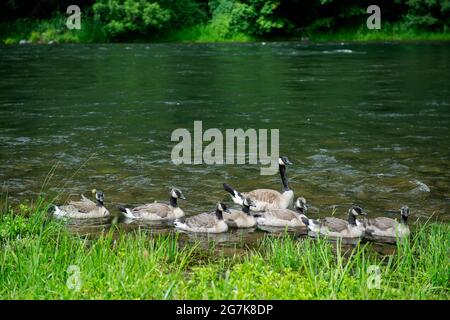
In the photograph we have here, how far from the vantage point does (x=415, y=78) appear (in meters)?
26.2

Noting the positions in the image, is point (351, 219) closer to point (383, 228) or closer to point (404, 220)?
point (383, 228)

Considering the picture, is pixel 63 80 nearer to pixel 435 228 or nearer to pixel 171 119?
pixel 171 119

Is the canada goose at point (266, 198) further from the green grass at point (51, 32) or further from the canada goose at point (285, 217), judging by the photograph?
the green grass at point (51, 32)

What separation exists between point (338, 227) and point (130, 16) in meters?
41.3

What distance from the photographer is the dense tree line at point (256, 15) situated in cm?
4778

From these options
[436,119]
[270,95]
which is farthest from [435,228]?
[270,95]

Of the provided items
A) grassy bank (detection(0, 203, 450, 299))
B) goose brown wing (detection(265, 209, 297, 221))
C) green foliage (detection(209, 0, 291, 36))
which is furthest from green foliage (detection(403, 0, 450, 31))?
grassy bank (detection(0, 203, 450, 299))

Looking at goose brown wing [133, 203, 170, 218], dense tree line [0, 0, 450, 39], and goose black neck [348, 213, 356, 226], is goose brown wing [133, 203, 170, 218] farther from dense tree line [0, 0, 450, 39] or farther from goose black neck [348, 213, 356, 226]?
dense tree line [0, 0, 450, 39]

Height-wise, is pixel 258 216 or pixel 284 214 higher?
pixel 284 214

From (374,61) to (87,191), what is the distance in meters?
24.1

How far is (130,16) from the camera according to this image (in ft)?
158

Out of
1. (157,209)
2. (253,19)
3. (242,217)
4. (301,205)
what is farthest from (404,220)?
(253,19)

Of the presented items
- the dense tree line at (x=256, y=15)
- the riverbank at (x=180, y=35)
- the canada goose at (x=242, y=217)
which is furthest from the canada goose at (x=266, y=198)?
the dense tree line at (x=256, y=15)

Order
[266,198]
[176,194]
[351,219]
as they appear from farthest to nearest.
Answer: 1. [266,198]
2. [176,194]
3. [351,219]
